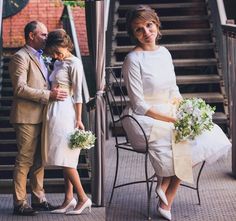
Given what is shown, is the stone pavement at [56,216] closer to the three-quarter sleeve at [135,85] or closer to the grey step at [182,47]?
the three-quarter sleeve at [135,85]

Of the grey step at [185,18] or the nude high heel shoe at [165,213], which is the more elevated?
the grey step at [185,18]

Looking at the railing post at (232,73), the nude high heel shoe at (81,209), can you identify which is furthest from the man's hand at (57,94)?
the railing post at (232,73)

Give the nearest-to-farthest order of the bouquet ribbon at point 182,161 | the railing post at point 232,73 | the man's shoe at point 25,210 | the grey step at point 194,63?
the bouquet ribbon at point 182,161
the man's shoe at point 25,210
the railing post at point 232,73
the grey step at point 194,63

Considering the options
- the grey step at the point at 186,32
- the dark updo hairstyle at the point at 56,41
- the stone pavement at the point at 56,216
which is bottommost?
the stone pavement at the point at 56,216

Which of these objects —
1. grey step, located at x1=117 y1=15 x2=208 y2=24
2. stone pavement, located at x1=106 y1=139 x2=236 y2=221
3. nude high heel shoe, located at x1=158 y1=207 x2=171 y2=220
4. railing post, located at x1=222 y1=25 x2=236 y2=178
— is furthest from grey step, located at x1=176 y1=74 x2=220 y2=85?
nude high heel shoe, located at x1=158 y1=207 x2=171 y2=220

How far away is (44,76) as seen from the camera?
6.69 m

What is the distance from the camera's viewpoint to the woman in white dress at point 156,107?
6332 millimetres

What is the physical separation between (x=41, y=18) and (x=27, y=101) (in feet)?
29.7

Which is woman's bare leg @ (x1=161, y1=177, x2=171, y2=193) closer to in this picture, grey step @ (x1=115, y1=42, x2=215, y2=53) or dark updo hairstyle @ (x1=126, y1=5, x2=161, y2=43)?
dark updo hairstyle @ (x1=126, y1=5, x2=161, y2=43)

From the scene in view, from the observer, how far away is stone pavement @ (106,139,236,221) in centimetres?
649

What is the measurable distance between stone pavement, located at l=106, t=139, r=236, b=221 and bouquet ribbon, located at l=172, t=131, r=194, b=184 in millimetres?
397

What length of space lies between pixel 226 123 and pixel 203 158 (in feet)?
12.5

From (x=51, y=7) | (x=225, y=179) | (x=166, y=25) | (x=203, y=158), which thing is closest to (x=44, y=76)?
(x=203, y=158)

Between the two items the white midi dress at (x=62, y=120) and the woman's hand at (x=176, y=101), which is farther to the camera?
the woman's hand at (x=176, y=101)
